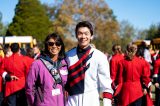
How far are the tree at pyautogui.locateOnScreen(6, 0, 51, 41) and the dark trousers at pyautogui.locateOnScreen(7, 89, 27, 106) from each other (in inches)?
2099

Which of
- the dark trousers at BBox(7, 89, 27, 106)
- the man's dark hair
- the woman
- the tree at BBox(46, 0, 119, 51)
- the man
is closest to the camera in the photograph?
the man

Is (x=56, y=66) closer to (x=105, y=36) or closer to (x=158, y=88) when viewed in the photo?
(x=158, y=88)

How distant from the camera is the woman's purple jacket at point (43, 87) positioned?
5137 mm

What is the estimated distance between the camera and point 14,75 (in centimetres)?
973

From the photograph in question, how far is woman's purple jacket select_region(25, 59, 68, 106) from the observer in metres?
5.14

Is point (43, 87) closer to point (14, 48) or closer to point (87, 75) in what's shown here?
point (87, 75)

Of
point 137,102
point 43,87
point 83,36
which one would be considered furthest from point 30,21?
point 83,36

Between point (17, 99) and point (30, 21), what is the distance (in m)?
57.5

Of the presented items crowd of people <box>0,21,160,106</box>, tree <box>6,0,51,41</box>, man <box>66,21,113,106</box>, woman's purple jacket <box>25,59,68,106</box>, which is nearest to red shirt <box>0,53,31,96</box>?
crowd of people <box>0,21,160,106</box>

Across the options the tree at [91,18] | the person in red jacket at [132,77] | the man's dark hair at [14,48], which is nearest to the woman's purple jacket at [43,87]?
the person in red jacket at [132,77]

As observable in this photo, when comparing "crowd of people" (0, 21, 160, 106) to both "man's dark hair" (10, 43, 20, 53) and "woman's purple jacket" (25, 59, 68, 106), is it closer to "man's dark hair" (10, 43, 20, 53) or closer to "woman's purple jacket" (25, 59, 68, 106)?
"woman's purple jacket" (25, 59, 68, 106)

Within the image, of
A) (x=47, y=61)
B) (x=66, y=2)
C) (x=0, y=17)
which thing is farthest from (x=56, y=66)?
(x=0, y=17)

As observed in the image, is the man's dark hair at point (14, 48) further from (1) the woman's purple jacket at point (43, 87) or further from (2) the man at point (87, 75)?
(2) the man at point (87, 75)

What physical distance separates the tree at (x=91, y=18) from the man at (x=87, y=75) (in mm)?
47720
